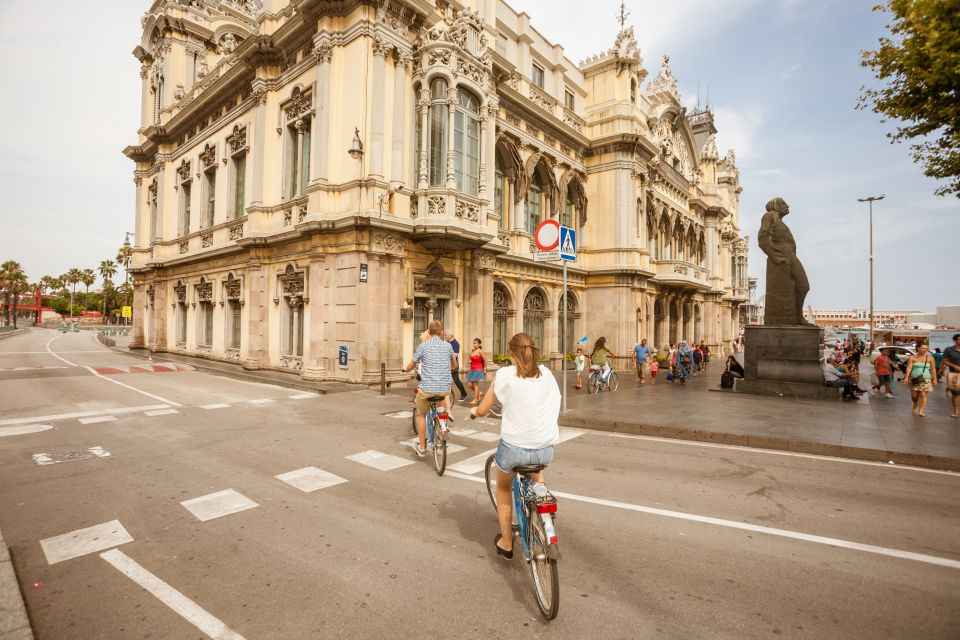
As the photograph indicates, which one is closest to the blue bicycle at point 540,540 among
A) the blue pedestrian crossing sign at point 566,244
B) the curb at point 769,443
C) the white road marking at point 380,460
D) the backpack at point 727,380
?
the white road marking at point 380,460

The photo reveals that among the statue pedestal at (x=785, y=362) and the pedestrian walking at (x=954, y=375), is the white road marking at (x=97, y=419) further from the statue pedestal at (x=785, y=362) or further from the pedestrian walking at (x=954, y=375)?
the pedestrian walking at (x=954, y=375)

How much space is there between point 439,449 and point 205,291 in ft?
67.4

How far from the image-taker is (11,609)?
9.95 ft

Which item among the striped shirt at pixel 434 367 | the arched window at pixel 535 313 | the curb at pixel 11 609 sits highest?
the arched window at pixel 535 313

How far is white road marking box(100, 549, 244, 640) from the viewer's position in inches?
116

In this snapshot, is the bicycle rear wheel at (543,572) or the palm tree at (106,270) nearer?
the bicycle rear wheel at (543,572)

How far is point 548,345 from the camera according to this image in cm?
2275

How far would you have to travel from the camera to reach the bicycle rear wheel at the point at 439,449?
6.00 m

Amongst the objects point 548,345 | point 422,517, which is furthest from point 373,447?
point 548,345

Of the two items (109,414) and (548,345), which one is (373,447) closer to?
(109,414)

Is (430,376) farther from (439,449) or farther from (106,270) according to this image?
(106,270)

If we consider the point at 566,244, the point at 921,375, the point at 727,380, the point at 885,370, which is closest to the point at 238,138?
the point at 566,244

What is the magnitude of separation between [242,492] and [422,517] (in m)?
2.32

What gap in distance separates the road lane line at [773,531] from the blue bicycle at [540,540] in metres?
2.06
